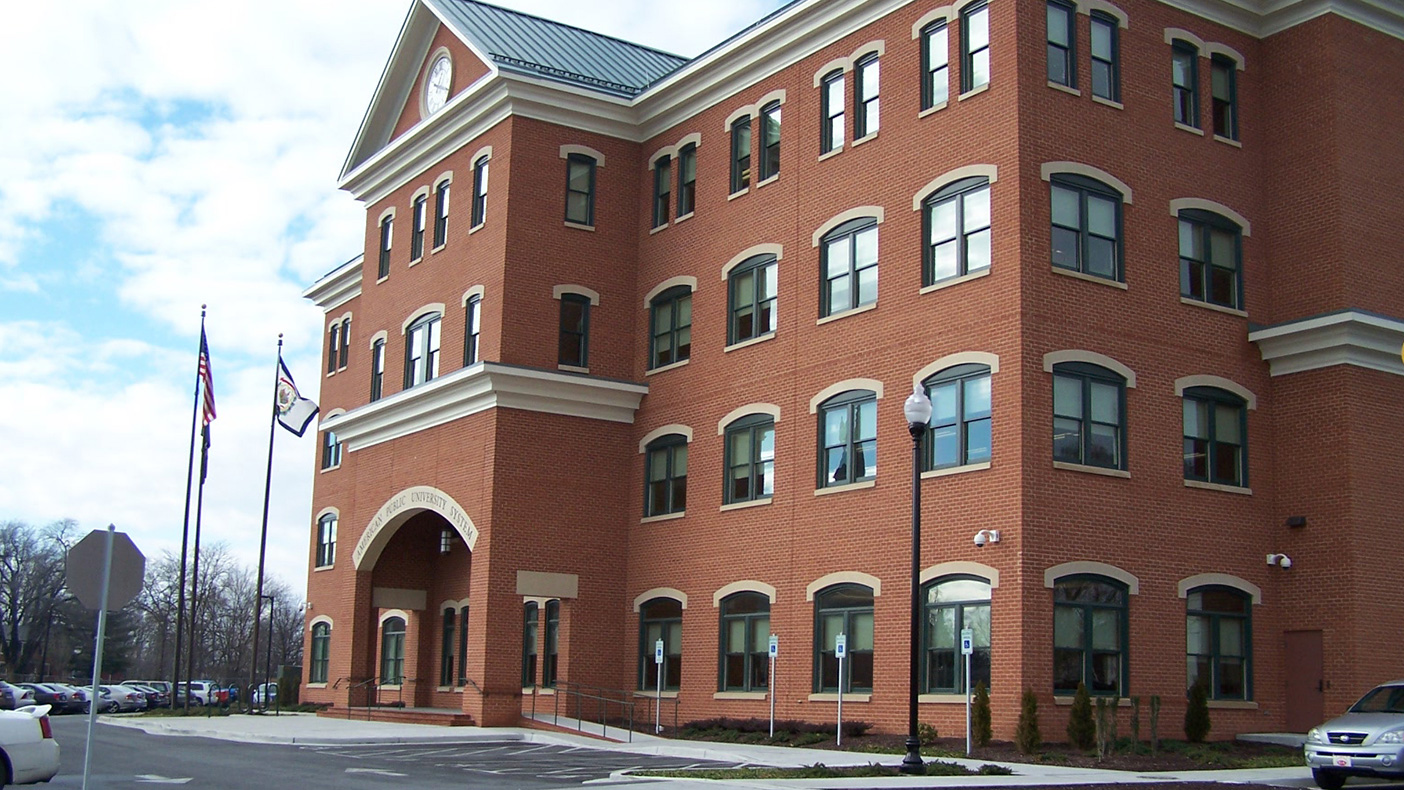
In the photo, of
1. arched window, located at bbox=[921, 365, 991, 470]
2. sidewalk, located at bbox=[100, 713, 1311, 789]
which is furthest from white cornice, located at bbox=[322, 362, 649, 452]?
arched window, located at bbox=[921, 365, 991, 470]

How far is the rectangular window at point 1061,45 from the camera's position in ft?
92.8

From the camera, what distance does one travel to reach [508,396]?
1385 inches

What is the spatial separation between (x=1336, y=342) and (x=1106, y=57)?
712 cm

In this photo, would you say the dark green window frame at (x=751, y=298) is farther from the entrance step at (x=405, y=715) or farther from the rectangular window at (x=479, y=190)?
the entrance step at (x=405, y=715)

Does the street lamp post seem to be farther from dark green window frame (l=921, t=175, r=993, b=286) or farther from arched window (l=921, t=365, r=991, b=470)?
dark green window frame (l=921, t=175, r=993, b=286)

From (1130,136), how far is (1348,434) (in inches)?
280

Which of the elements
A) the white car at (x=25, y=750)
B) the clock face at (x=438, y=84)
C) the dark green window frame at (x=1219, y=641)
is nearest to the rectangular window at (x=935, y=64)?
the dark green window frame at (x=1219, y=641)

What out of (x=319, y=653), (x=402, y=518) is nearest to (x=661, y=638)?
(x=402, y=518)

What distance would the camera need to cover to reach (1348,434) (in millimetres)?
28375

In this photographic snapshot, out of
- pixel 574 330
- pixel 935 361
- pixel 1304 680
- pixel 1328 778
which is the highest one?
pixel 574 330

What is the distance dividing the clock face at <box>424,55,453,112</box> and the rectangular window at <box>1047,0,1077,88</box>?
1814 centimetres

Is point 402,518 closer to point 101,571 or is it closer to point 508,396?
point 508,396

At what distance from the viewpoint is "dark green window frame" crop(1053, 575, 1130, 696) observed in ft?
85.8

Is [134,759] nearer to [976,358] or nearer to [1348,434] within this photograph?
[976,358]
